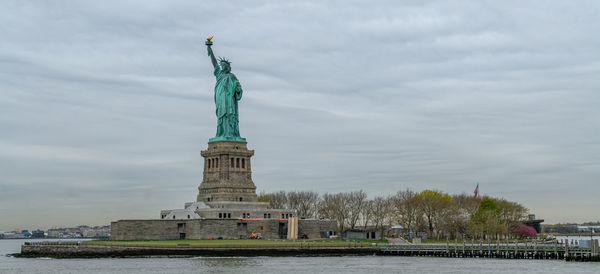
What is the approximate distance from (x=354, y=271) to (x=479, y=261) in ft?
54.6

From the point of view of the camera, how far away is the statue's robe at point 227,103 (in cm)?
11044

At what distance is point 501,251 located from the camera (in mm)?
85438

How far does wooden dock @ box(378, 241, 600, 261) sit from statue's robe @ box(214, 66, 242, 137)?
93.2 ft

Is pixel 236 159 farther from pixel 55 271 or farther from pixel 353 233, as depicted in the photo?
pixel 55 271

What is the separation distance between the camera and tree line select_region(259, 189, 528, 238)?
119938 mm

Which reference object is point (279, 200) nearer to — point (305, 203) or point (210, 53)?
point (305, 203)

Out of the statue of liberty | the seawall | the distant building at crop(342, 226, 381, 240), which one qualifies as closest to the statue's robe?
the statue of liberty

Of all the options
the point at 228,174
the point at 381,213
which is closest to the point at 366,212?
the point at 381,213

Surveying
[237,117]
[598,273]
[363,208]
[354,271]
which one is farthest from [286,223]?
[598,273]

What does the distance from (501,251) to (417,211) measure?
35.9 metres

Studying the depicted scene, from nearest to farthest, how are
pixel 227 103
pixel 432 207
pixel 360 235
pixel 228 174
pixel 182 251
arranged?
pixel 182 251 < pixel 360 235 < pixel 228 174 < pixel 227 103 < pixel 432 207

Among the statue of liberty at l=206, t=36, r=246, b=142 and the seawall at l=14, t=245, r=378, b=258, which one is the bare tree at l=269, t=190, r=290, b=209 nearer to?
the statue of liberty at l=206, t=36, r=246, b=142

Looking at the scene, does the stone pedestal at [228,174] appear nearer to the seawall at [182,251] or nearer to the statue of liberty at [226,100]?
the statue of liberty at [226,100]

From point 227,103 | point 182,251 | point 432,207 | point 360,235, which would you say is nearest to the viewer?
point 182,251
